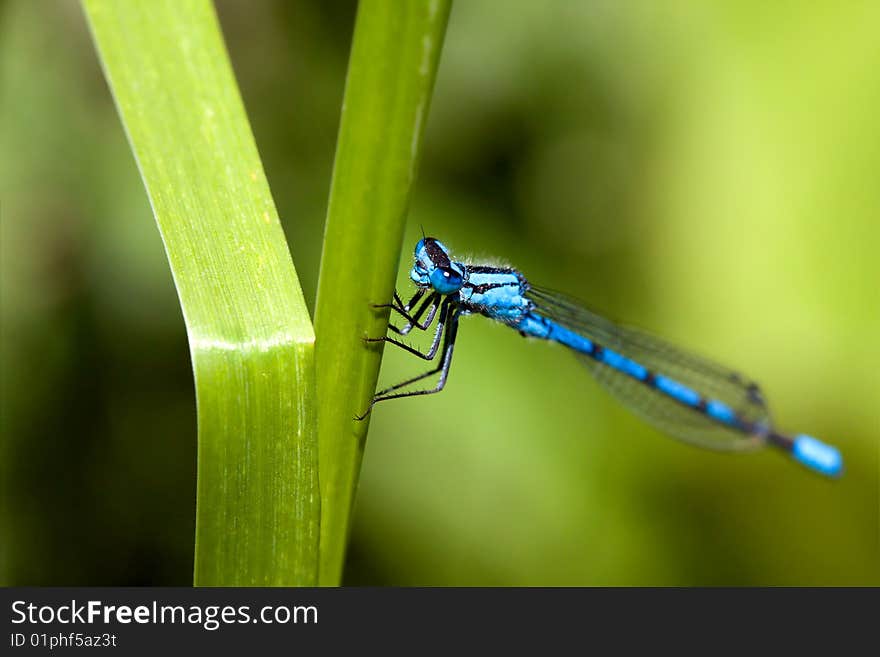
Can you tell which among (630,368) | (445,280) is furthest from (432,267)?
(630,368)

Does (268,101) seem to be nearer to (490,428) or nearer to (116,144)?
(116,144)

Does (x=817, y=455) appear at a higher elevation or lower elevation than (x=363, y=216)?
lower

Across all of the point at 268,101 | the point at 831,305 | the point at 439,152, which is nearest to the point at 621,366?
the point at 831,305

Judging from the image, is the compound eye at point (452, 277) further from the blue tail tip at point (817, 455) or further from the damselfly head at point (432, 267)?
the blue tail tip at point (817, 455)

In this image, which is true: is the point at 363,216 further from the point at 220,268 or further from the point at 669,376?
the point at 669,376

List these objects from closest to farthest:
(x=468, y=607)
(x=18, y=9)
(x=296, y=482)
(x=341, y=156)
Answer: (x=341, y=156) → (x=296, y=482) → (x=468, y=607) → (x=18, y=9)

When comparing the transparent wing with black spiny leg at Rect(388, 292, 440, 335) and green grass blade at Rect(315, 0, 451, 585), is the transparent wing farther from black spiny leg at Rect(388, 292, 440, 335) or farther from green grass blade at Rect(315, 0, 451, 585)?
green grass blade at Rect(315, 0, 451, 585)

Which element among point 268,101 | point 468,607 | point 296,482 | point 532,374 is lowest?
point 468,607
